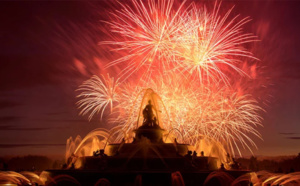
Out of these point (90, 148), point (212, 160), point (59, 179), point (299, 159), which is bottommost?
point (59, 179)

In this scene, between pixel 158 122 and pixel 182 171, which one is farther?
pixel 158 122

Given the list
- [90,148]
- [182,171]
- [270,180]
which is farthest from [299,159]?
[182,171]

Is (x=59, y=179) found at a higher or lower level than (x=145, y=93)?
lower

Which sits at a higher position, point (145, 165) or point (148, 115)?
point (148, 115)

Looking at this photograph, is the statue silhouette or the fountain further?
the statue silhouette

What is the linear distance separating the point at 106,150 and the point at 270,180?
561 inches

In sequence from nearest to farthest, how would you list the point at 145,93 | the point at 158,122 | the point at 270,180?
1. the point at 270,180
2. the point at 158,122
3. the point at 145,93

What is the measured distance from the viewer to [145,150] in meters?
27.5

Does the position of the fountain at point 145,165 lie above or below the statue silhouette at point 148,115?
below

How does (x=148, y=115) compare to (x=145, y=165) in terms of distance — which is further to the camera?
(x=148, y=115)

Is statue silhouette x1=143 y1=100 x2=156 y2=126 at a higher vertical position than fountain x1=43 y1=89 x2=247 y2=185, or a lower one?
higher

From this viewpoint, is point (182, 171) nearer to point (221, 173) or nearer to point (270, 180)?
point (221, 173)

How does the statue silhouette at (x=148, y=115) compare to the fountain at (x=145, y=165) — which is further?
the statue silhouette at (x=148, y=115)

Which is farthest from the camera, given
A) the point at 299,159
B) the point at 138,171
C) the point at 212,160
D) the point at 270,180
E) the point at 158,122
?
the point at 299,159
